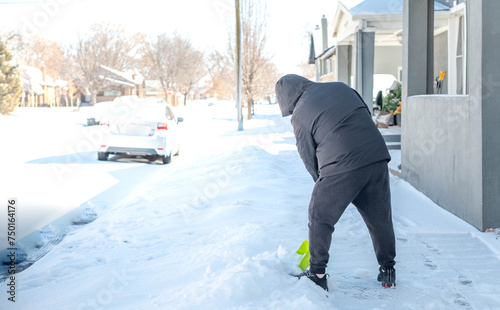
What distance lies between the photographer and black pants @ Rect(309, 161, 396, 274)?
3918 mm

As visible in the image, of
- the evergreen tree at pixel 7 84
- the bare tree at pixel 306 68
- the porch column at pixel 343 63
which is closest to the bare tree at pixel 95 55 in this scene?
the evergreen tree at pixel 7 84

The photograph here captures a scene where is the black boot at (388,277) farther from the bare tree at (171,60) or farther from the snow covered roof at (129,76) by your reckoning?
the bare tree at (171,60)

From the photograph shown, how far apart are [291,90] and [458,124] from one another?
3310 mm

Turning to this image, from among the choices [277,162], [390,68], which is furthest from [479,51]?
[390,68]

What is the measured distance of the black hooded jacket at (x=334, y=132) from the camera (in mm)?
3895

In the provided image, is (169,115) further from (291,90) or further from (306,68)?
(306,68)

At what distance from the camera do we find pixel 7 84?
146 ft

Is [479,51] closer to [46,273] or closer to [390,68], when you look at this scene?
[46,273]

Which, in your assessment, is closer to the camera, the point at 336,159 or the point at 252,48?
the point at 336,159

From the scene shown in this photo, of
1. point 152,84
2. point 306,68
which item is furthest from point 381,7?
point 152,84

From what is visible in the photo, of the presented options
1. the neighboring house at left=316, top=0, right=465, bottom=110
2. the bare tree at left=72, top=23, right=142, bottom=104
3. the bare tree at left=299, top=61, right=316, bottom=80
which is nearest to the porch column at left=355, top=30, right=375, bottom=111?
the neighboring house at left=316, top=0, right=465, bottom=110

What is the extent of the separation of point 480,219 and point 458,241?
458mm

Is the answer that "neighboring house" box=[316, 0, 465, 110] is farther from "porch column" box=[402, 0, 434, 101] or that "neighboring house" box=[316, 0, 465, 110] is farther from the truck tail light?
the truck tail light

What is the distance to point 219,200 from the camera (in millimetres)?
7824
